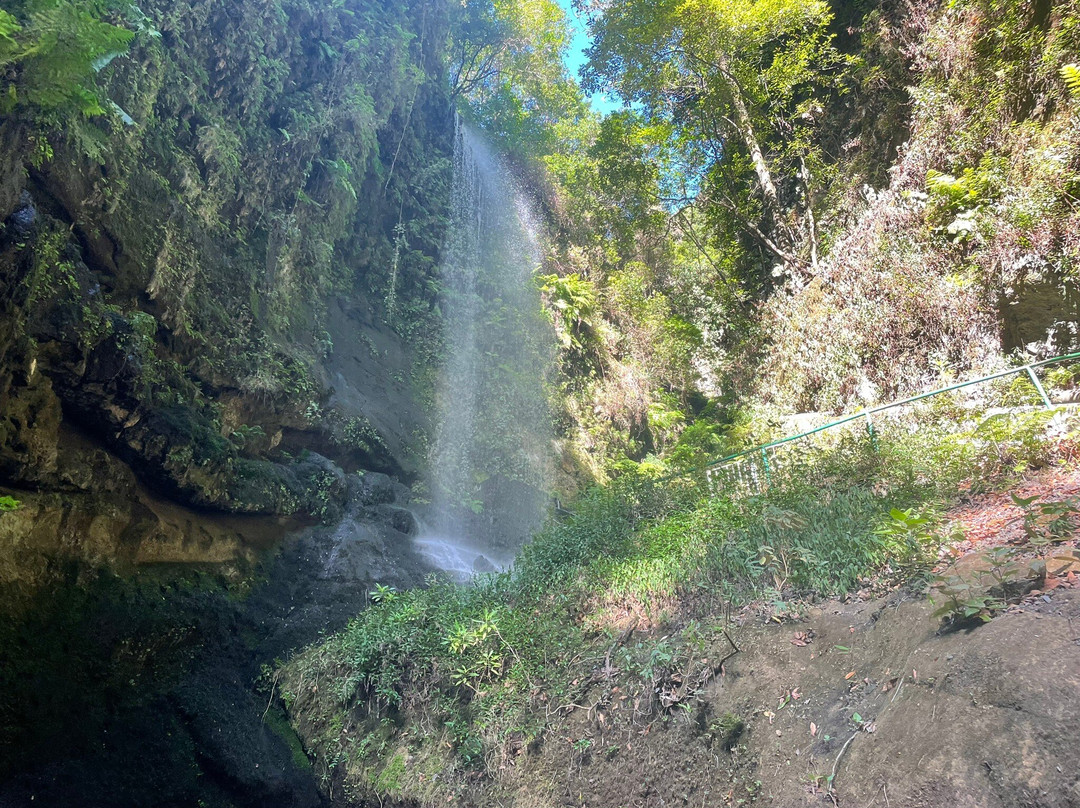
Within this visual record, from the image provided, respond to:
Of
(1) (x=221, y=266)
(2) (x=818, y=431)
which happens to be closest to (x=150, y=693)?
(1) (x=221, y=266)

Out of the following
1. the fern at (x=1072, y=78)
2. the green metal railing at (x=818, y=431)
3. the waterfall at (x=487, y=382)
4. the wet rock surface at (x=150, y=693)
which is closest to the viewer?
the wet rock surface at (x=150, y=693)

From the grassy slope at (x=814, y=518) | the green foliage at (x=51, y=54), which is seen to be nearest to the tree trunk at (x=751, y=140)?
the grassy slope at (x=814, y=518)

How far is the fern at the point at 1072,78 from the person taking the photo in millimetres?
7188

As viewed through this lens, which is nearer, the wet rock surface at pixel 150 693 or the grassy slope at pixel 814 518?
the wet rock surface at pixel 150 693

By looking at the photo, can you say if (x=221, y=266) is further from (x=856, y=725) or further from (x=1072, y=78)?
(x=1072, y=78)

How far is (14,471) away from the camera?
216 inches

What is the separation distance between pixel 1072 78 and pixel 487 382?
13.8 meters

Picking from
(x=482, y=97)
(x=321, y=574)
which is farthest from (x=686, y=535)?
(x=482, y=97)

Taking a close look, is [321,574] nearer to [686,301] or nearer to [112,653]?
[112,653]

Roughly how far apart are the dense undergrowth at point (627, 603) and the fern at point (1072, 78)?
429 cm

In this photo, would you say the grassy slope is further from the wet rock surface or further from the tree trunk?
the tree trunk

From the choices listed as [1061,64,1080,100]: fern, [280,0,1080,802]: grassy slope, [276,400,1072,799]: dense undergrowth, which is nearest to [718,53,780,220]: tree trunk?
[280,0,1080,802]: grassy slope

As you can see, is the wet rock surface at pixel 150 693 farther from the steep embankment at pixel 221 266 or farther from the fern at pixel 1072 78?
the fern at pixel 1072 78

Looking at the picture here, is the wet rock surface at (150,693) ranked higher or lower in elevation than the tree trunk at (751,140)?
lower
